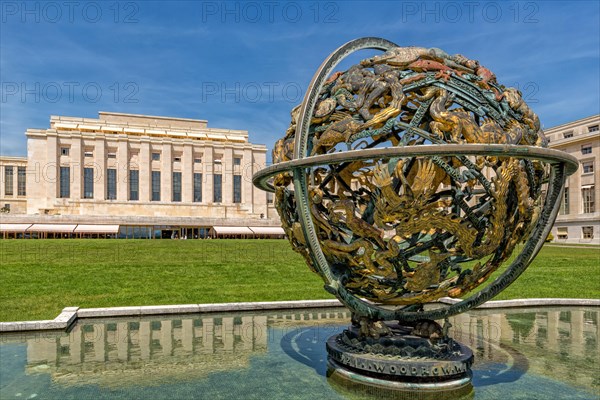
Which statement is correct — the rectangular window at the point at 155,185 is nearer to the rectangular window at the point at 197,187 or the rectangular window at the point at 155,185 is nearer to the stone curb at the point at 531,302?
the rectangular window at the point at 197,187

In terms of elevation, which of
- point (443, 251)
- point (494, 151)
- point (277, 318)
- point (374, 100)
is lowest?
point (277, 318)

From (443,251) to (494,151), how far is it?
1833 millimetres

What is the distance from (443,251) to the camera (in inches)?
270

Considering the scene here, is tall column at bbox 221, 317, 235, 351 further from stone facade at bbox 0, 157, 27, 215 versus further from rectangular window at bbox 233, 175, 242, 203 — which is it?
stone facade at bbox 0, 157, 27, 215

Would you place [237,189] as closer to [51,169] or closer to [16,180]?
[51,169]

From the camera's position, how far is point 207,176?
76.3m

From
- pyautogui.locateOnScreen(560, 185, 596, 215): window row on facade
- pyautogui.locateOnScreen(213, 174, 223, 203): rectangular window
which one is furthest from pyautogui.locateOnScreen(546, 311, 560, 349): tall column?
pyautogui.locateOnScreen(213, 174, 223, 203): rectangular window

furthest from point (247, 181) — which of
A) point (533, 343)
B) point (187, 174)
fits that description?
point (533, 343)

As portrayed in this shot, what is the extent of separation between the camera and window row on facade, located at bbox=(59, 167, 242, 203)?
69.6 metres

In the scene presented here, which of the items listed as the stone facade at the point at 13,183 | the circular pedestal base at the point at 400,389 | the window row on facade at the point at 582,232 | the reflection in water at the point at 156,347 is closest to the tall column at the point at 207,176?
the stone facade at the point at 13,183

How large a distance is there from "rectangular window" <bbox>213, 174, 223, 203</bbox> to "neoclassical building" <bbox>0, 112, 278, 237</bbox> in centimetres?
17

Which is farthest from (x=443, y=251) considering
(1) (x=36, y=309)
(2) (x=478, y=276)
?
(1) (x=36, y=309)

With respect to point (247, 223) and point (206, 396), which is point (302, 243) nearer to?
point (206, 396)

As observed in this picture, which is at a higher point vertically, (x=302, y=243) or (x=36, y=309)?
(x=302, y=243)
